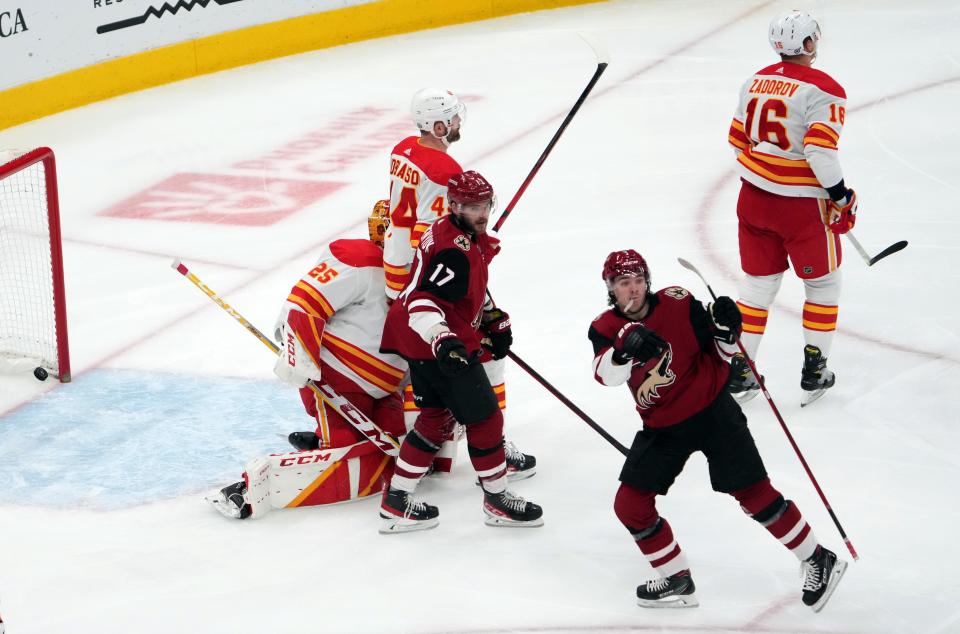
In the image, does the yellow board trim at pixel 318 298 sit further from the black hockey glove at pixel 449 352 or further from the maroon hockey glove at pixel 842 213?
the maroon hockey glove at pixel 842 213

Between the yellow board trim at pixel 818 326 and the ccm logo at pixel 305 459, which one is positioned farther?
the yellow board trim at pixel 818 326

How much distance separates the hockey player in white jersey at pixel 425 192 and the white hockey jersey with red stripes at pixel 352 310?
6 cm

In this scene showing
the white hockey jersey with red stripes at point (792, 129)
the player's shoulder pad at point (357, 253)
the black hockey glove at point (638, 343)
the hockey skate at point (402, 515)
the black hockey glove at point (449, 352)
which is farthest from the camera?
the white hockey jersey with red stripes at point (792, 129)

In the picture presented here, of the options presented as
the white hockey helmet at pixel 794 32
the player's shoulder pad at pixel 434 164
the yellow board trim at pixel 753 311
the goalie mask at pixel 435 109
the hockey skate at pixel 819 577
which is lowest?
the hockey skate at pixel 819 577

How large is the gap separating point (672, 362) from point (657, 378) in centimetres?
5

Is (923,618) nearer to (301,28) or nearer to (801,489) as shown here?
(801,489)

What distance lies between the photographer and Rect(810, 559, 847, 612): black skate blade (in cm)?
313

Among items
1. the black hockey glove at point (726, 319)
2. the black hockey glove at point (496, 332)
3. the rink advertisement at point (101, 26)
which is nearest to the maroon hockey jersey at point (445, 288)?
the black hockey glove at point (496, 332)

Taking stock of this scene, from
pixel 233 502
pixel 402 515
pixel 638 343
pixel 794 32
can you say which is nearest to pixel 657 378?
pixel 638 343

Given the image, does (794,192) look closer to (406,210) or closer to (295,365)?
(406,210)

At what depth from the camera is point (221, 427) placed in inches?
171

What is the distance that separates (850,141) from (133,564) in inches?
185

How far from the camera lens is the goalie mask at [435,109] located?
391 cm

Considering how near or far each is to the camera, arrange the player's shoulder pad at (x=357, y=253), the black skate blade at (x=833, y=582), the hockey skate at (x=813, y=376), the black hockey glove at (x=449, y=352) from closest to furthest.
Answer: the black skate blade at (x=833, y=582) → the black hockey glove at (x=449, y=352) → the player's shoulder pad at (x=357, y=253) → the hockey skate at (x=813, y=376)
